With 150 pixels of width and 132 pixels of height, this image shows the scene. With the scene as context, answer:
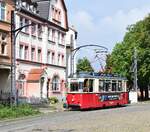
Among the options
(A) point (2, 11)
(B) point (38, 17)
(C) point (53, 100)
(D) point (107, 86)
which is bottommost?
(C) point (53, 100)

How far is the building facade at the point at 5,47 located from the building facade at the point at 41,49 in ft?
5.11

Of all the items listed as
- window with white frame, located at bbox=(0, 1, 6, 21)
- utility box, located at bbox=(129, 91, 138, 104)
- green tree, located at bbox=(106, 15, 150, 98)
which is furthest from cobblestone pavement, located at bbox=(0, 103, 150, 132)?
green tree, located at bbox=(106, 15, 150, 98)

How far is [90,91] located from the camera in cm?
4391

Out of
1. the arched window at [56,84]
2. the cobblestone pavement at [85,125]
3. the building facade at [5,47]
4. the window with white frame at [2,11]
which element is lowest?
the cobblestone pavement at [85,125]

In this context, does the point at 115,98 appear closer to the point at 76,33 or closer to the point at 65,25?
the point at 65,25

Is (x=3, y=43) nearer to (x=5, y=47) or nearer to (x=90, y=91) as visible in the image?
(x=5, y=47)

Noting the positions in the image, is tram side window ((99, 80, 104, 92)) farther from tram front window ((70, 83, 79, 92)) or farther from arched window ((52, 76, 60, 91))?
arched window ((52, 76, 60, 91))

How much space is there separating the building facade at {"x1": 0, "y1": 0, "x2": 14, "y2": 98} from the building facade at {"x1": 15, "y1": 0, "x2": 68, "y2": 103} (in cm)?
156

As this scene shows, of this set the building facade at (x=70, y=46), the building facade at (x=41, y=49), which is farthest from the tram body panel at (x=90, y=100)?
the building facade at (x=70, y=46)

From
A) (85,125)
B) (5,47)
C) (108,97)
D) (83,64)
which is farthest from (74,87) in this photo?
(83,64)

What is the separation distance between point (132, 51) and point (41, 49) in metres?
19.5

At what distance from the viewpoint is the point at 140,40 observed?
7406cm

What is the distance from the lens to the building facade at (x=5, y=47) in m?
50.2

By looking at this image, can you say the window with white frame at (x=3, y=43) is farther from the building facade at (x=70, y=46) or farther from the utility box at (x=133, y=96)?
the utility box at (x=133, y=96)
